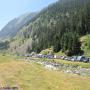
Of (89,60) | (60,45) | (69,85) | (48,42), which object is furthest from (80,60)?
(48,42)

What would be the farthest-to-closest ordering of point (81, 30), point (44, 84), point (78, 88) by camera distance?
point (81, 30), point (44, 84), point (78, 88)

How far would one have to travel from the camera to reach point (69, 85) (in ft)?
165

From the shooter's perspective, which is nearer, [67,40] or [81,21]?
[67,40]

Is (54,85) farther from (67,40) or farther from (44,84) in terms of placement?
(67,40)

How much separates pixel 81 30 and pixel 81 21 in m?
6.48

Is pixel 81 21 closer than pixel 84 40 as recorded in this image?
No

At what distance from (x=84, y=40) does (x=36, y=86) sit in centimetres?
9106

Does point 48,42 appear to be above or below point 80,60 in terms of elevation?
above

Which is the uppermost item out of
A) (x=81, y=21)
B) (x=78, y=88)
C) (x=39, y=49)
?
(x=81, y=21)

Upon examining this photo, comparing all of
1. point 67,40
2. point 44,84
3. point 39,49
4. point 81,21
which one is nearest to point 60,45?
point 67,40

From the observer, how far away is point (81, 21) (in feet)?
511

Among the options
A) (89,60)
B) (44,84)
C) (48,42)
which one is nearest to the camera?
(44,84)

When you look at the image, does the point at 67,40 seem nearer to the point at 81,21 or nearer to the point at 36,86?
the point at 81,21

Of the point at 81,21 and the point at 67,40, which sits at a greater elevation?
the point at 81,21
